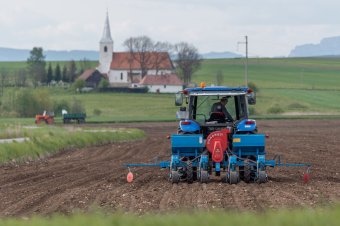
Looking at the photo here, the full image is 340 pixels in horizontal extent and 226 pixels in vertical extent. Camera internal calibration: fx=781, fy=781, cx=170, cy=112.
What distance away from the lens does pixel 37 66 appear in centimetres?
14488

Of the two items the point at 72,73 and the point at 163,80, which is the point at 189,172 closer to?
the point at 163,80

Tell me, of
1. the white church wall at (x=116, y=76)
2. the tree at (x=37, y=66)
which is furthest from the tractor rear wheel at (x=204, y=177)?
the white church wall at (x=116, y=76)

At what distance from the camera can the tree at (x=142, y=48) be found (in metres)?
138

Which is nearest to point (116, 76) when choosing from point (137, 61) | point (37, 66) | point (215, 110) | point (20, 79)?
point (137, 61)

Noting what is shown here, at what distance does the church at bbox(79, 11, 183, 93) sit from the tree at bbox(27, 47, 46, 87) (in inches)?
289

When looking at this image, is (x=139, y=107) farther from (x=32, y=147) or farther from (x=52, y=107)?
(x=32, y=147)

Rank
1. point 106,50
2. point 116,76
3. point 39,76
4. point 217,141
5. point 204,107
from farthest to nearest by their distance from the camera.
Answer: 1. point 106,50
2. point 116,76
3. point 39,76
4. point 204,107
5. point 217,141

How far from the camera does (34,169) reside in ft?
71.0

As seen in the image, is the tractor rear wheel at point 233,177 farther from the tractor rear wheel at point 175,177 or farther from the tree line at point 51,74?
the tree line at point 51,74

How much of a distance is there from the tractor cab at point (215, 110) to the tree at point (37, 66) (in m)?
114

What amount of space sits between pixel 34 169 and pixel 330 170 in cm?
804

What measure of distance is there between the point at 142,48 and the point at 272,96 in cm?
4992

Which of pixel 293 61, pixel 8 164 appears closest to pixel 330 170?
pixel 8 164

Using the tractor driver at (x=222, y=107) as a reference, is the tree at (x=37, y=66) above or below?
above
